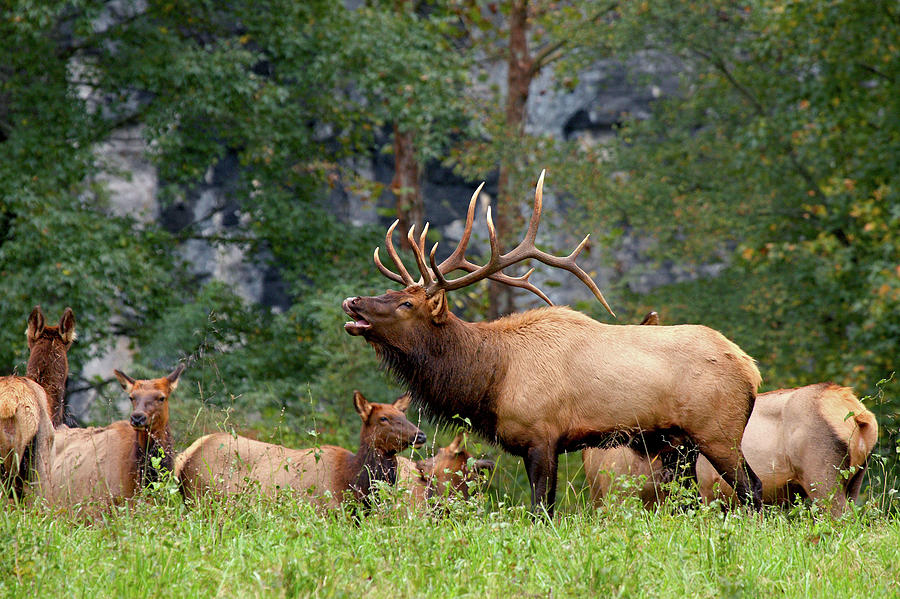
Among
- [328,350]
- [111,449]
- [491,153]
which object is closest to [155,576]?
[111,449]

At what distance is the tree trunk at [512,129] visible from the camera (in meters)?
17.1

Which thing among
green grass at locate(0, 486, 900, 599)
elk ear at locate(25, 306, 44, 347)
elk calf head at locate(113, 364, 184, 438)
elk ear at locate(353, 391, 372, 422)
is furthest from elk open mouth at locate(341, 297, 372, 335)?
elk ear at locate(25, 306, 44, 347)

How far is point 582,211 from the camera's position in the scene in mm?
18031

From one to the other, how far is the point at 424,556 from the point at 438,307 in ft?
9.72

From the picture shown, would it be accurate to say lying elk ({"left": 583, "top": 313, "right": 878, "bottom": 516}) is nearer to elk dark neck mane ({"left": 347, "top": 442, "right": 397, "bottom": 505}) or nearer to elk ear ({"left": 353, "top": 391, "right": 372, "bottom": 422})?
elk dark neck mane ({"left": 347, "top": 442, "right": 397, "bottom": 505})

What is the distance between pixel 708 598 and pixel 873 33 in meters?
12.9

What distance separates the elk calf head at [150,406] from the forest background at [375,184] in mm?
4746

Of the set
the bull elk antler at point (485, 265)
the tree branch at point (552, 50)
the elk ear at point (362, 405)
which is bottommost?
the elk ear at point (362, 405)

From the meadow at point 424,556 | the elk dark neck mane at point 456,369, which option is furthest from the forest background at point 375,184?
the meadow at point 424,556

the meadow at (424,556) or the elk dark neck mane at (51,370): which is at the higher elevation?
the meadow at (424,556)

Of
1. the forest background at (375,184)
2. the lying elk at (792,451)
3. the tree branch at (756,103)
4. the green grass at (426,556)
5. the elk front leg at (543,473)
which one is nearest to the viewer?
the green grass at (426,556)

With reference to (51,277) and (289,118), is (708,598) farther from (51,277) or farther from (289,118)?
(289,118)

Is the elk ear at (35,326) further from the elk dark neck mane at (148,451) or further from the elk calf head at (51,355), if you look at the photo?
the elk dark neck mane at (148,451)

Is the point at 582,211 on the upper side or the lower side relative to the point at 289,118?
lower
